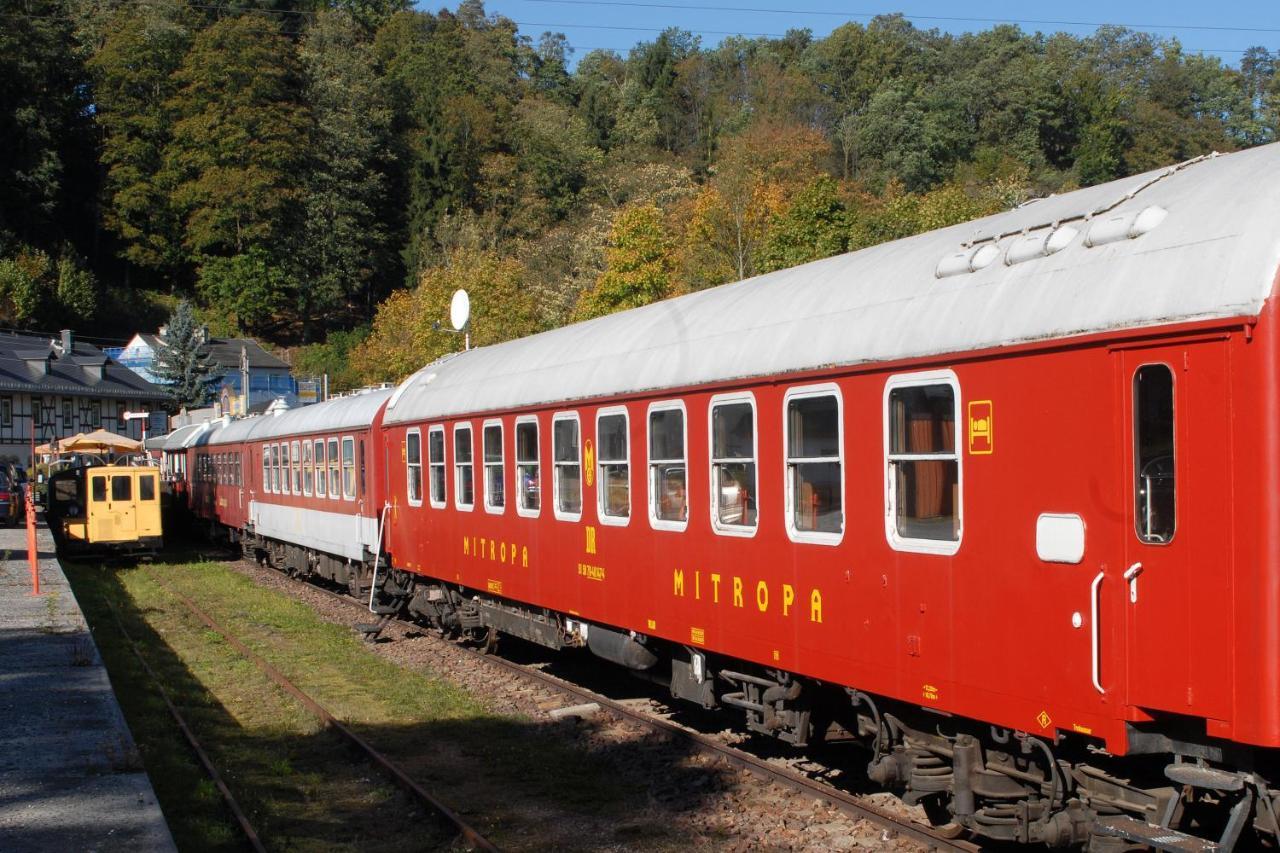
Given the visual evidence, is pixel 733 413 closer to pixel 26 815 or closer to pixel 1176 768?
pixel 1176 768

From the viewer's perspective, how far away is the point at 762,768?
918 centimetres

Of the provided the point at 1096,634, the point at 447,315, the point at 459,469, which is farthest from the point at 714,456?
the point at 447,315

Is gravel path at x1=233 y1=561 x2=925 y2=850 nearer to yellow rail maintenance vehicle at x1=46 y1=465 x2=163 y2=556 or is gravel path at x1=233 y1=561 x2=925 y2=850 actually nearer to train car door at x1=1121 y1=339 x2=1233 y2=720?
train car door at x1=1121 y1=339 x2=1233 y2=720

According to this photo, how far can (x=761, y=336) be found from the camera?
27.3 feet

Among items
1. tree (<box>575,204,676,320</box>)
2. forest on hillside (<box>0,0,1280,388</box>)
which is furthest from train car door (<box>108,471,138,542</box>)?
forest on hillside (<box>0,0,1280,388</box>)

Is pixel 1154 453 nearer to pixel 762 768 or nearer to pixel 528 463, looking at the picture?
pixel 762 768

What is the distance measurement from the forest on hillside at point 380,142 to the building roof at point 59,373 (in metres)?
9.11

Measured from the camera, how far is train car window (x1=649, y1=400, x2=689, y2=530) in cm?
926

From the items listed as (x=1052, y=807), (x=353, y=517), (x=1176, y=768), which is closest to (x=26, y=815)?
(x=1052, y=807)

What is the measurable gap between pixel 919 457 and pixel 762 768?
3.54 m

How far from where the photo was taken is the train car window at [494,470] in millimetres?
12852

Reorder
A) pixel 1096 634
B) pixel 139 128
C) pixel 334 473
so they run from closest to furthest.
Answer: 1. pixel 1096 634
2. pixel 334 473
3. pixel 139 128

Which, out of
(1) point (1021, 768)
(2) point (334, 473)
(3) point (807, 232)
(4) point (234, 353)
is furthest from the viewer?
(4) point (234, 353)

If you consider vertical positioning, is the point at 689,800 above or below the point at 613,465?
below
